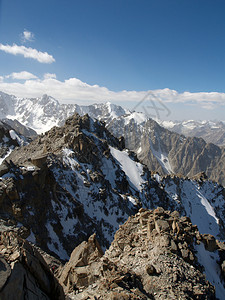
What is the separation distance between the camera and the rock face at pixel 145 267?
9.73 metres

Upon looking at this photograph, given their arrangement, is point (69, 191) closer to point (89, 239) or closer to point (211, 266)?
point (89, 239)

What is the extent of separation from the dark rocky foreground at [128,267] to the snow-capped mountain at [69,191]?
830 centimetres

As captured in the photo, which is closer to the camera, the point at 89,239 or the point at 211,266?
the point at 211,266

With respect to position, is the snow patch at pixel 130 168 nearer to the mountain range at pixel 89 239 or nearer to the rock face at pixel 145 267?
the mountain range at pixel 89 239

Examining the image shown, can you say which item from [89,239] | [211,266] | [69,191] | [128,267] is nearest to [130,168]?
[69,191]

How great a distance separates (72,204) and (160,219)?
63.6 ft

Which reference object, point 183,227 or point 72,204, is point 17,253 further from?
point 72,204

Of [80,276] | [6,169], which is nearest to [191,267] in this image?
[80,276]

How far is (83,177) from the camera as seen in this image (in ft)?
132

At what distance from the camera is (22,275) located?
246 inches

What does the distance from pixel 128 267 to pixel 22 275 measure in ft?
27.2

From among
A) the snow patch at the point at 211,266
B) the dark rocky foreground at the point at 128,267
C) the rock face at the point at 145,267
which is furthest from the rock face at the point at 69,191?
the snow patch at the point at 211,266

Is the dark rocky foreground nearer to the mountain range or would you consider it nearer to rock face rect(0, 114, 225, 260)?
the mountain range

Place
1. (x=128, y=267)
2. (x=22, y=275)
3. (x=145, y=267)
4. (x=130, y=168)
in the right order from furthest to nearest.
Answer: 1. (x=130, y=168)
2. (x=128, y=267)
3. (x=145, y=267)
4. (x=22, y=275)
